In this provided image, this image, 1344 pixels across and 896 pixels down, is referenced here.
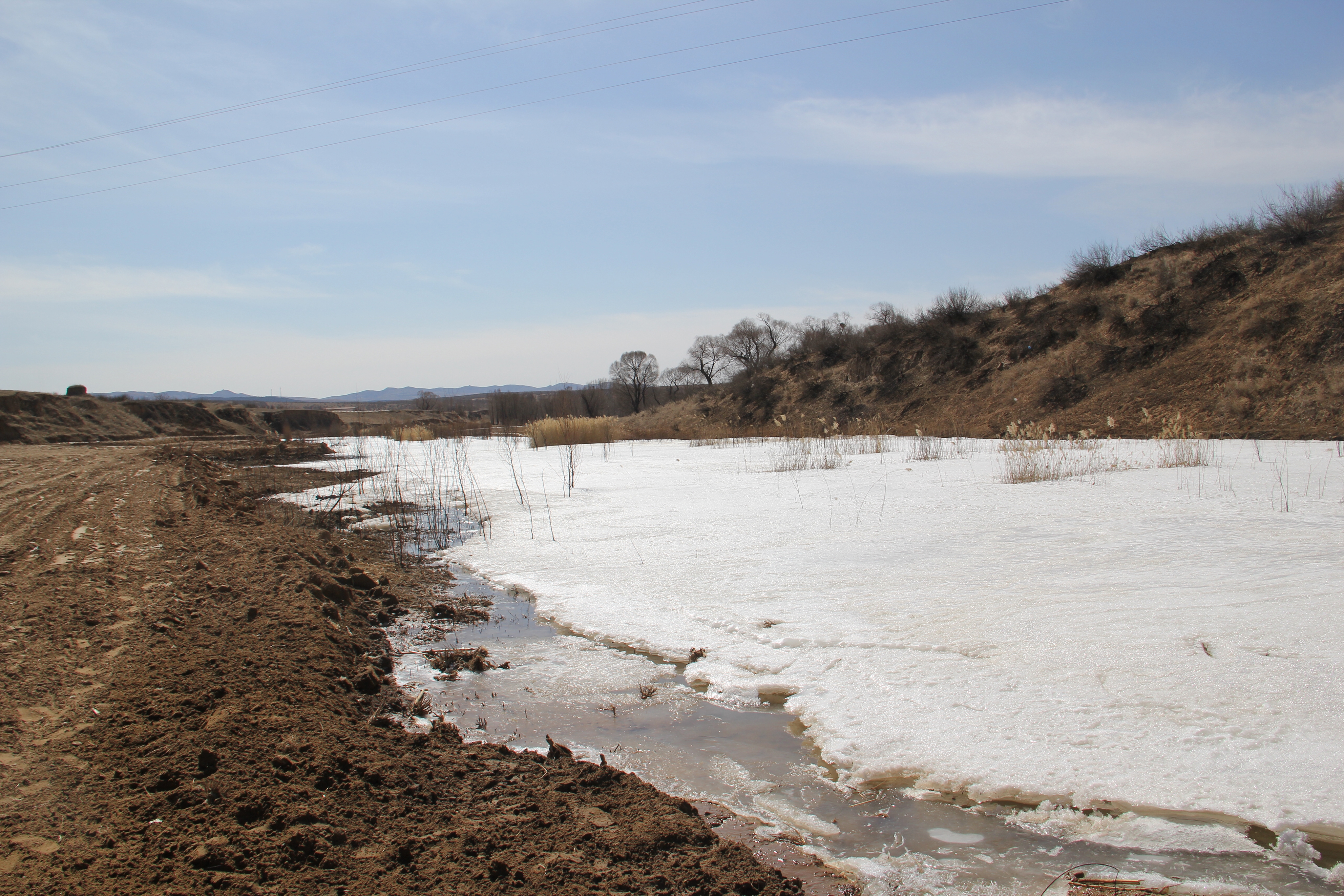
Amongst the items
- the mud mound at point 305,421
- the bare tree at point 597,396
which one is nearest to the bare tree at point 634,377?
the bare tree at point 597,396

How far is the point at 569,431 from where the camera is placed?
22672 mm

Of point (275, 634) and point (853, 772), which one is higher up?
point (275, 634)

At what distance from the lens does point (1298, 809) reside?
236 cm

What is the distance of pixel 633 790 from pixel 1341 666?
331 centimetres

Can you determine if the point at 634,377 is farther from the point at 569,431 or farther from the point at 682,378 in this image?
the point at 569,431

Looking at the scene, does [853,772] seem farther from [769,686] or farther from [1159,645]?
[1159,645]

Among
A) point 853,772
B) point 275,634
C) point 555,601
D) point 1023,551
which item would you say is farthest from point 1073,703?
point 275,634

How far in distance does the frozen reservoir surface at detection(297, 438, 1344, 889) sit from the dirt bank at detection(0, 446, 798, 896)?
591 mm

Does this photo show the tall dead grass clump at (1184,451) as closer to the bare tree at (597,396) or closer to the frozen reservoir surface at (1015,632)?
the frozen reservoir surface at (1015,632)

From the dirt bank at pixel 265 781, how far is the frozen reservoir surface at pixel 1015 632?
23.3 inches

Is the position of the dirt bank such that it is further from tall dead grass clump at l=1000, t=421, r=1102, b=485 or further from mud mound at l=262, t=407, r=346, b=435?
mud mound at l=262, t=407, r=346, b=435

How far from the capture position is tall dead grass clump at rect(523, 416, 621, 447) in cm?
2277

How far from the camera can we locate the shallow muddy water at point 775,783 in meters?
2.19

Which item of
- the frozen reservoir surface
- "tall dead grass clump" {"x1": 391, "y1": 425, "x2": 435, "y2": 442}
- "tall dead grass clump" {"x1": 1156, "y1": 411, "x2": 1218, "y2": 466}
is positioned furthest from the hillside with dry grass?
"tall dead grass clump" {"x1": 391, "y1": 425, "x2": 435, "y2": 442}
